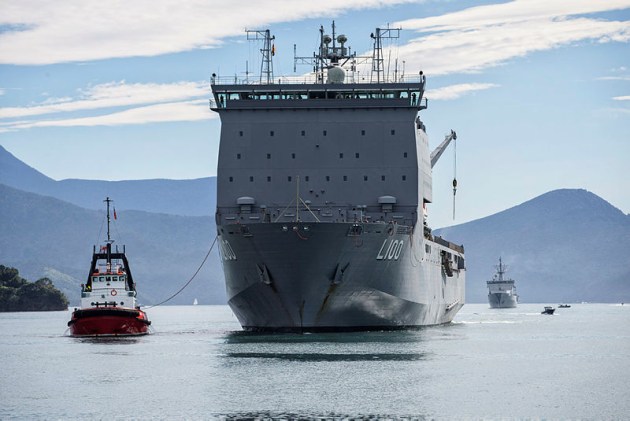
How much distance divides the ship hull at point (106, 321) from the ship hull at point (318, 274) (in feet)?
19.9

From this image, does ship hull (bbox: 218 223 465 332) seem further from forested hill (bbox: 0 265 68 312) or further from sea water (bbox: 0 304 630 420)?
forested hill (bbox: 0 265 68 312)

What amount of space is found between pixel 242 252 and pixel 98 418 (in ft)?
88.6

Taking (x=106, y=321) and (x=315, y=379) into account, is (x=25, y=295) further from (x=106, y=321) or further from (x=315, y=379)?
(x=315, y=379)

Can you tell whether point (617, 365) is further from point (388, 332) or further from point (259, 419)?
point (259, 419)

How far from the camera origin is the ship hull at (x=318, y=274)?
191 ft

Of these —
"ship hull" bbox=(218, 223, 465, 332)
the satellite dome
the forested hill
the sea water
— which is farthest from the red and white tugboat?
the forested hill

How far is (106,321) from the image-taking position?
214 feet

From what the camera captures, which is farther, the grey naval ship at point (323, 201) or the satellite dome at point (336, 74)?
the satellite dome at point (336, 74)

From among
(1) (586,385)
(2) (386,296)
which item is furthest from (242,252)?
(1) (586,385)

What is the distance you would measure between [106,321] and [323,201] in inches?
540

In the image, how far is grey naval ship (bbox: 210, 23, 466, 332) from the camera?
2319 inches

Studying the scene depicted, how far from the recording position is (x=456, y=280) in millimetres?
93000

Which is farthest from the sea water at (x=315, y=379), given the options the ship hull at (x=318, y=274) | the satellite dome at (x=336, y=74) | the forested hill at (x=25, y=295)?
the forested hill at (x=25, y=295)

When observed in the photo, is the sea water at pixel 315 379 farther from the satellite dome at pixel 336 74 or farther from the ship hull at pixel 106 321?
the satellite dome at pixel 336 74
